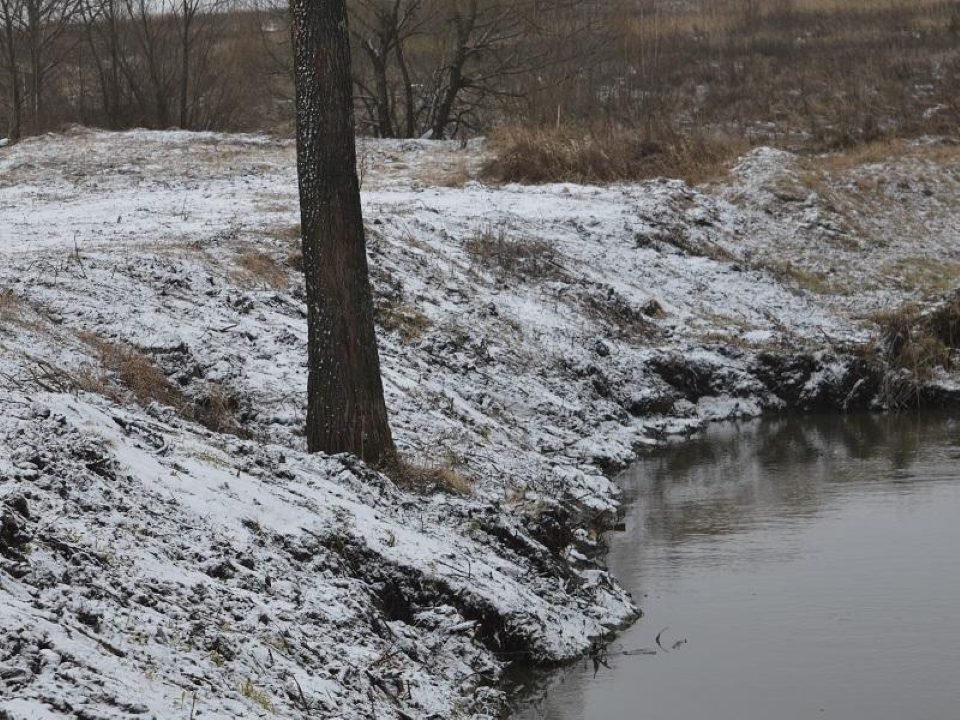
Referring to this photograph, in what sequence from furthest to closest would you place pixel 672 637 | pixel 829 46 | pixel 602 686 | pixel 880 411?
pixel 829 46
pixel 880 411
pixel 672 637
pixel 602 686

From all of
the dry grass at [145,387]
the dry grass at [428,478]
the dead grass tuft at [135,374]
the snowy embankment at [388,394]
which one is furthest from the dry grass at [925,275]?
the dead grass tuft at [135,374]

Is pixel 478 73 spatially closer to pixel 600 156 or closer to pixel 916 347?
pixel 600 156

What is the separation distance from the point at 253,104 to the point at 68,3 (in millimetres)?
5360

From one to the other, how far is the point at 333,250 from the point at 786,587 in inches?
162

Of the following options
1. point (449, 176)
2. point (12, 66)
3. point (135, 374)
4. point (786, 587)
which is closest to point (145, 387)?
point (135, 374)

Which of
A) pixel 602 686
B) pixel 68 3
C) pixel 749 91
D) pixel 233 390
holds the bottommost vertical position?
pixel 602 686

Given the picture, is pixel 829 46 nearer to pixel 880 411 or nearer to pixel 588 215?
pixel 588 215

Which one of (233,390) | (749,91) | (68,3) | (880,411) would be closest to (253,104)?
(68,3)

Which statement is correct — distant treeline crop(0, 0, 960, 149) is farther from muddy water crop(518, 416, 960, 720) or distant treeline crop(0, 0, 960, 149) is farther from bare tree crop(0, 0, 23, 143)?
muddy water crop(518, 416, 960, 720)

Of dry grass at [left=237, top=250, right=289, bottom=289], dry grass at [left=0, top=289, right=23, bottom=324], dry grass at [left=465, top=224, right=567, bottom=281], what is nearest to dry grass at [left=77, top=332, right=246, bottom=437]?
dry grass at [left=0, top=289, right=23, bottom=324]

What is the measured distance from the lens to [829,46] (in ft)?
117

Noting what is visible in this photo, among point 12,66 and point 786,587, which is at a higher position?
point 12,66

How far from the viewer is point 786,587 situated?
8.62 meters

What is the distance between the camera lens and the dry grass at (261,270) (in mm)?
12508
